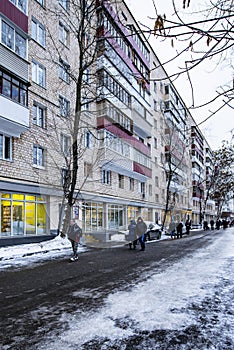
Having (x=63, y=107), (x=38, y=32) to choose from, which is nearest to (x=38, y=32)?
(x=38, y=32)

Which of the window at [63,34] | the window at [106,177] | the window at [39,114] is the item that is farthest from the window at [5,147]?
the window at [106,177]

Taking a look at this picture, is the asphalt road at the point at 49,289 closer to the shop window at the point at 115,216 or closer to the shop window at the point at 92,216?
the shop window at the point at 92,216

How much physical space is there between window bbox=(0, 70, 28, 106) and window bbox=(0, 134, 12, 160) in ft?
6.55

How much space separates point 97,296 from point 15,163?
11776mm

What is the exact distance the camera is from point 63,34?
23125 mm

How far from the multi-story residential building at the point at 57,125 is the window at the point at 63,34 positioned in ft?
0.21

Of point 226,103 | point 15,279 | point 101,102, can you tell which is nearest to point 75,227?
point 15,279

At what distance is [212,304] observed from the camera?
6113 mm

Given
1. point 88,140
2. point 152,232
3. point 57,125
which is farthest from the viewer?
point 152,232

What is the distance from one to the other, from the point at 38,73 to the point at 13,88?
12.3 ft

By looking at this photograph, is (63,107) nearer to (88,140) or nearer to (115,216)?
(88,140)

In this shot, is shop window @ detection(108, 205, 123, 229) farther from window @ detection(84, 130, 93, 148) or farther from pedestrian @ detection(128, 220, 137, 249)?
pedestrian @ detection(128, 220, 137, 249)

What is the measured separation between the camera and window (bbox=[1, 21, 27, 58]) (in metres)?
16.1

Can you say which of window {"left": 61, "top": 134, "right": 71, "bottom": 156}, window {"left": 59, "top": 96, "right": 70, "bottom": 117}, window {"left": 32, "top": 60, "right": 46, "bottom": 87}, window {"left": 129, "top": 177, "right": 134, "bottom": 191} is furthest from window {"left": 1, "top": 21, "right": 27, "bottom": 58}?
window {"left": 129, "top": 177, "right": 134, "bottom": 191}
